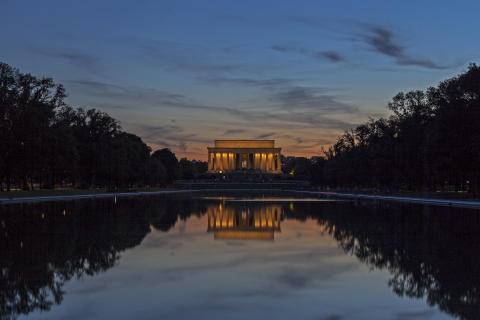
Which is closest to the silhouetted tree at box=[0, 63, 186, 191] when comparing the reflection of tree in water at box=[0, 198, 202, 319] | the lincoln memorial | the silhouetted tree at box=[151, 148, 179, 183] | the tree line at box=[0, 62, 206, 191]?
the tree line at box=[0, 62, 206, 191]

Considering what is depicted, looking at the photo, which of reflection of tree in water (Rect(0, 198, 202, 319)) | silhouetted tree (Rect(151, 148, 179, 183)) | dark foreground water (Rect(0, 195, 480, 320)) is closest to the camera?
dark foreground water (Rect(0, 195, 480, 320))

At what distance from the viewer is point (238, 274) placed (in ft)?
36.9

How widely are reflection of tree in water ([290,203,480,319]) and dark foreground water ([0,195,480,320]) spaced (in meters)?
0.03

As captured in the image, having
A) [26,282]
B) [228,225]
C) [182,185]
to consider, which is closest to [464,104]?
[228,225]

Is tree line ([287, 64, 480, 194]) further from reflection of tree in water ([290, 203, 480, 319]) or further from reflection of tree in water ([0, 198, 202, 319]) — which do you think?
reflection of tree in water ([0, 198, 202, 319])

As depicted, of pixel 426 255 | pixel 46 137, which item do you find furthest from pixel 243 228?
pixel 46 137

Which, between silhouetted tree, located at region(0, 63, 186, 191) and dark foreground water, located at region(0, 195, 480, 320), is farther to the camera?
silhouetted tree, located at region(0, 63, 186, 191)

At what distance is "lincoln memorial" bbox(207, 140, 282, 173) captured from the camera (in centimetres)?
16112

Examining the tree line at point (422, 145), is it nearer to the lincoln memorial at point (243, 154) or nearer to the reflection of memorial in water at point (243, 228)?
the reflection of memorial in water at point (243, 228)

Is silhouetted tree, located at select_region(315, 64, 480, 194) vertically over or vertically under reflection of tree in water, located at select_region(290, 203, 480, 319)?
over

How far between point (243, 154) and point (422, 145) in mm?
Answer: 110010

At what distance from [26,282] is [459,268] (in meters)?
8.02

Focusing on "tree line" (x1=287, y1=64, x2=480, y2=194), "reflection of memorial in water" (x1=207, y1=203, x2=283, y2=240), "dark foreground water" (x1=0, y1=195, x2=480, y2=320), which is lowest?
"dark foreground water" (x1=0, y1=195, x2=480, y2=320)

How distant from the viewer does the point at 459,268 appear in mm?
12016
